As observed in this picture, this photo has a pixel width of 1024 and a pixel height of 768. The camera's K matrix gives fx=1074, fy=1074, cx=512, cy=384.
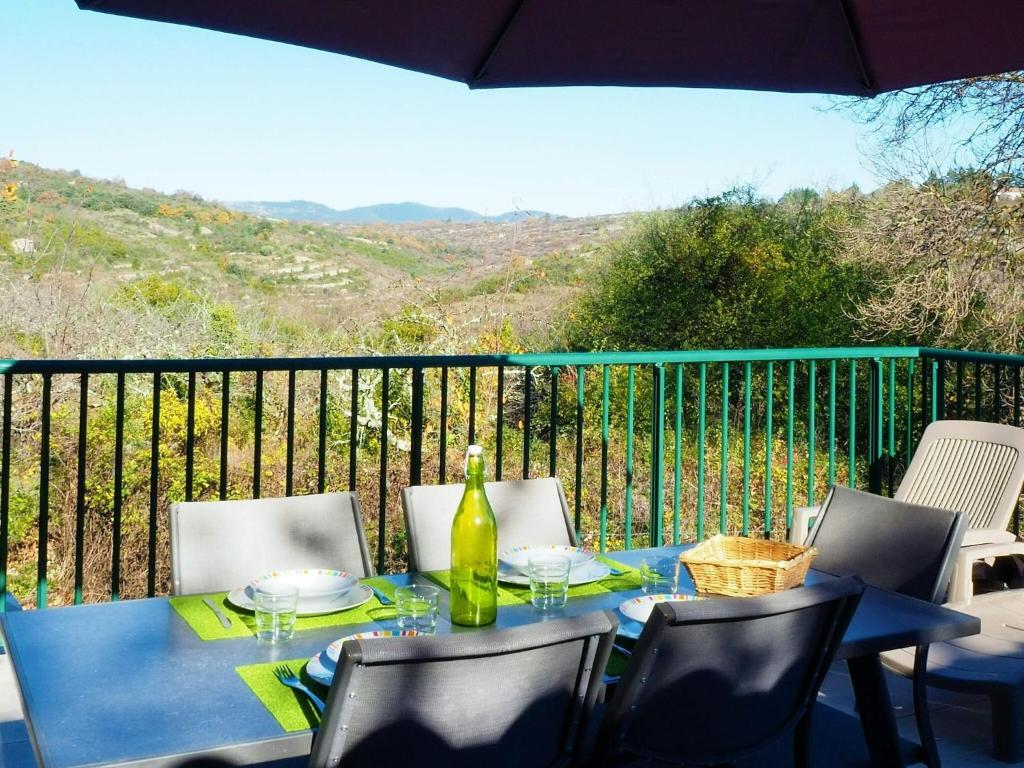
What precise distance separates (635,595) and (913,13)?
173 centimetres

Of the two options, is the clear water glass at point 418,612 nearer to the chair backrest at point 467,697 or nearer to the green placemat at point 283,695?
the green placemat at point 283,695

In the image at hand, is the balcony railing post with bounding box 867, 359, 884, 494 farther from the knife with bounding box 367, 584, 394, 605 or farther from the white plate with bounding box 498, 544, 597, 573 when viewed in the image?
the knife with bounding box 367, 584, 394, 605

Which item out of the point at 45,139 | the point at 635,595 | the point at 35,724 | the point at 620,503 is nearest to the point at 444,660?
the point at 35,724

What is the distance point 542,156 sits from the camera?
22703 mm

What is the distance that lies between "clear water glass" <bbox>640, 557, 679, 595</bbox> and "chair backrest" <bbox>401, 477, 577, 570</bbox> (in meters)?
0.48

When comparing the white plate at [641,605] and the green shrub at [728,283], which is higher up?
the green shrub at [728,283]

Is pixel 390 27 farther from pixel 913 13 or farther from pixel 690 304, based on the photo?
pixel 690 304

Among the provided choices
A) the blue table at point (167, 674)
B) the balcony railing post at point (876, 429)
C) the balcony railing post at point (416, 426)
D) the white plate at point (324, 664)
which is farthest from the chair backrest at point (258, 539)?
the balcony railing post at point (876, 429)

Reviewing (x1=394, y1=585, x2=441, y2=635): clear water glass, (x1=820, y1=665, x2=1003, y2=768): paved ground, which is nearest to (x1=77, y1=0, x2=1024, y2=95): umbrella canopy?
A: (x1=394, y1=585, x2=441, y2=635): clear water glass

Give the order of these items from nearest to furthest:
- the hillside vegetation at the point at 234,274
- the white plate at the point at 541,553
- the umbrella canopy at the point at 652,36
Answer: the white plate at the point at 541,553, the umbrella canopy at the point at 652,36, the hillside vegetation at the point at 234,274

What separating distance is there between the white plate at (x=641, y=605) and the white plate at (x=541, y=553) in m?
0.28

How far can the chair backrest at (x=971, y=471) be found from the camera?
13.2 ft

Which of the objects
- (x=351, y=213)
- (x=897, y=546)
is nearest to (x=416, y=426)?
(x=897, y=546)

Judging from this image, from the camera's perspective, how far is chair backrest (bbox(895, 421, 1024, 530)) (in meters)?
4.02
